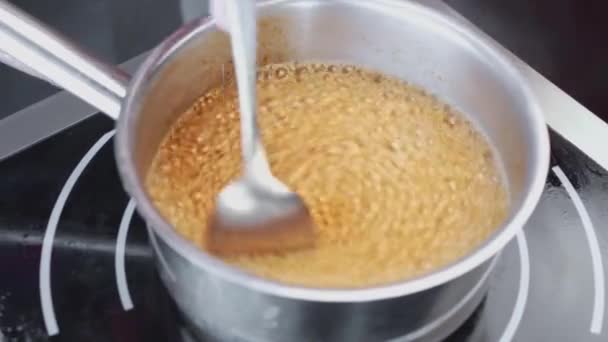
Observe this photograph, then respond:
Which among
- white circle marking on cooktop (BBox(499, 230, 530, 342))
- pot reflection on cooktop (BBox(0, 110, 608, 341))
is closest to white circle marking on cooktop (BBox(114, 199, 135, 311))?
pot reflection on cooktop (BBox(0, 110, 608, 341))

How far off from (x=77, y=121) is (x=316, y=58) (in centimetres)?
18

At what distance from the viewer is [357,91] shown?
640 mm

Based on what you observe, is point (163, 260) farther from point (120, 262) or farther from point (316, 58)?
point (316, 58)

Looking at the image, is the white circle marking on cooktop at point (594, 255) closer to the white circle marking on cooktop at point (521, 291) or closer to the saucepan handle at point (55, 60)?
the white circle marking on cooktop at point (521, 291)

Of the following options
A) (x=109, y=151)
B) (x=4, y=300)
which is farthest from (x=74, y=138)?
(x=4, y=300)

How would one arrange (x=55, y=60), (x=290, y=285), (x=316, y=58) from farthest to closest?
(x=316, y=58) → (x=55, y=60) → (x=290, y=285)

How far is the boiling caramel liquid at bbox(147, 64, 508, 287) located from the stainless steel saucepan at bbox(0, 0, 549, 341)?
15mm

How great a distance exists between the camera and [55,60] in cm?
52

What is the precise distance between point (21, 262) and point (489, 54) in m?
0.32

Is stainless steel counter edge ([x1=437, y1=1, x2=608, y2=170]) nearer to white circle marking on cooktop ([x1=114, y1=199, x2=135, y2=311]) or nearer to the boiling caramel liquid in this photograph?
the boiling caramel liquid

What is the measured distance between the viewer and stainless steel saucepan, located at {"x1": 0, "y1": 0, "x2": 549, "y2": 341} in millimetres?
433

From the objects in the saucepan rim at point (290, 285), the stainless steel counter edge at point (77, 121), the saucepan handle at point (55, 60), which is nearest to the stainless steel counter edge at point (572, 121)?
the stainless steel counter edge at point (77, 121)

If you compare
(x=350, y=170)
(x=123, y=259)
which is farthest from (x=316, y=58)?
(x=123, y=259)

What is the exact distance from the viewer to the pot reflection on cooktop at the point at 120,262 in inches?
21.0
